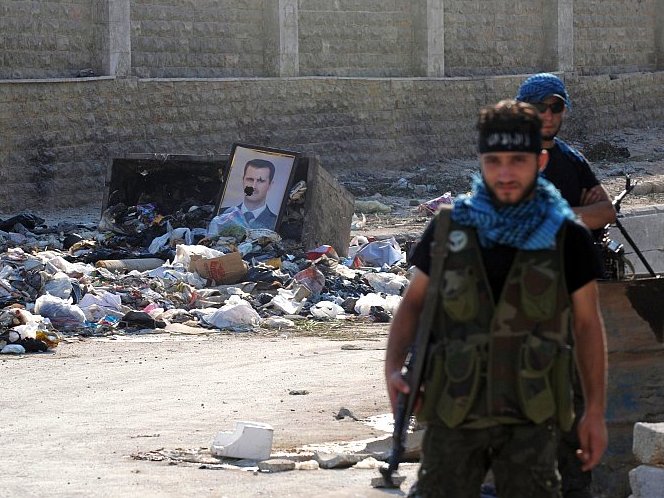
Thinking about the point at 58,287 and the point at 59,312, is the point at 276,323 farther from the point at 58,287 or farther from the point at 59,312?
the point at 58,287

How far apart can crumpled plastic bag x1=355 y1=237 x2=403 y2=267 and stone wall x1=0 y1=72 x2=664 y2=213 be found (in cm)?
436

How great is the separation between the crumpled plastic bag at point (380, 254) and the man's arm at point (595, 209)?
9.47 m

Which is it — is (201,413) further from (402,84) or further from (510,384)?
(402,84)

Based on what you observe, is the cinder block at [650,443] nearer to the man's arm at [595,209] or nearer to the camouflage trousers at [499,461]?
the man's arm at [595,209]

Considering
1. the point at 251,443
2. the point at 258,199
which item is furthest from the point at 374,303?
the point at 251,443

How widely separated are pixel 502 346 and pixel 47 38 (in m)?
17.2

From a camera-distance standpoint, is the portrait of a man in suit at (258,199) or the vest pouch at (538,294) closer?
the vest pouch at (538,294)

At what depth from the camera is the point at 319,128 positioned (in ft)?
79.9

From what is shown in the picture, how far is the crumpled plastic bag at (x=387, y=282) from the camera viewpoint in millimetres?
13484

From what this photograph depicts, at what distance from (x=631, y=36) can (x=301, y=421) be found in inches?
1003

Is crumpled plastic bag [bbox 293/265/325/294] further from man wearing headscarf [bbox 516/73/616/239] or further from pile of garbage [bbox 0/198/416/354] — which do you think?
man wearing headscarf [bbox 516/73/616/239]

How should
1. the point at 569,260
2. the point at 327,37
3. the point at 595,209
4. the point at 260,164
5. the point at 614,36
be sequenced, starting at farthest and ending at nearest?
the point at 614,36 < the point at 327,37 < the point at 260,164 < the point at 595,209 < the point at 569,260

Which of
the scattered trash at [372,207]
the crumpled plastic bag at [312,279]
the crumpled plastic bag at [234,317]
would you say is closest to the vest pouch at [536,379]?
the crumpled plastic bag at [234,317]

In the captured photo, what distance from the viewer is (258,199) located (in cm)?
1539
